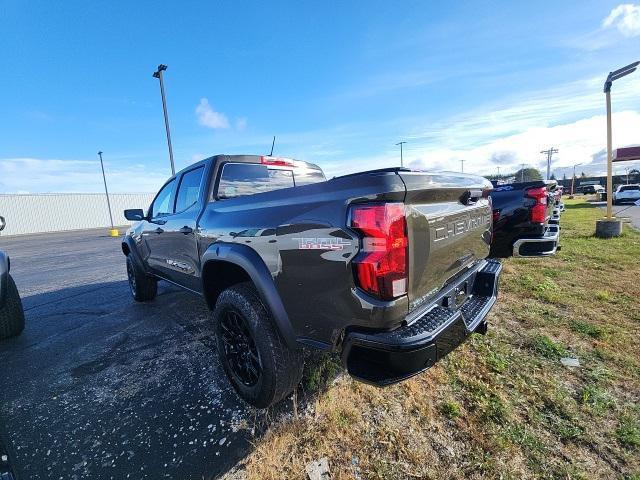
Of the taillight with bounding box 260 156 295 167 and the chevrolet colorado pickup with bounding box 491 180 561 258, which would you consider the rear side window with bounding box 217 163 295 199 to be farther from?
the chevrolet colorado pickup with bounding box 491 180 561 258

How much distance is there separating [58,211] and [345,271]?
145 ft

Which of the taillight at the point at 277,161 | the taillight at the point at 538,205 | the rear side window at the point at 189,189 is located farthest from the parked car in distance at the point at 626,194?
the rear side window at the point at 189,189

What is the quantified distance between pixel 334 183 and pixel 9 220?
143ft

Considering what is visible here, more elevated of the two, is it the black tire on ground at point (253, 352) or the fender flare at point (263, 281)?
the fender flare at point (263, 281)

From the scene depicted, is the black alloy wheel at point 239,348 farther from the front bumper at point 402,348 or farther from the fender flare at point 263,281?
the front bumper at point 402,348

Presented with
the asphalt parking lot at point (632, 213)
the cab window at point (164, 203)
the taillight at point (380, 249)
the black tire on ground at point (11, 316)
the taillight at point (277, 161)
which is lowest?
the asphalt parking lot at point (632, 213)

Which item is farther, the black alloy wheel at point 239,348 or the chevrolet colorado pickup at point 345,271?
the black alloy wheel at point 239,348

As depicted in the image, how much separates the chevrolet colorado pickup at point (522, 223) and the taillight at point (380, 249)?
11.6 feet

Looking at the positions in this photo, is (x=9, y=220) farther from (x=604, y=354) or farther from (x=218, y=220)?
(x=604, y=354)

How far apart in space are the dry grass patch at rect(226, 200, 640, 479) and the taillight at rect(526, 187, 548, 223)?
5.13 ft

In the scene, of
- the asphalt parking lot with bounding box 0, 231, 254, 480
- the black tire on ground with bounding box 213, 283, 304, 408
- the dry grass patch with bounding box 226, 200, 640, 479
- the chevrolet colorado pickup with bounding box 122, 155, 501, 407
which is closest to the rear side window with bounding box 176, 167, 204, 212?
the chevrolet colorado pickup with bounding box 122, 155, 501, 407

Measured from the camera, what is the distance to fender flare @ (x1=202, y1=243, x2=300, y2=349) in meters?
2.05

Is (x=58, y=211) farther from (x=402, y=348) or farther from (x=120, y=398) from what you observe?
(x=402, y=348)

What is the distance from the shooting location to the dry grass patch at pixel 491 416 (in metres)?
1.91
